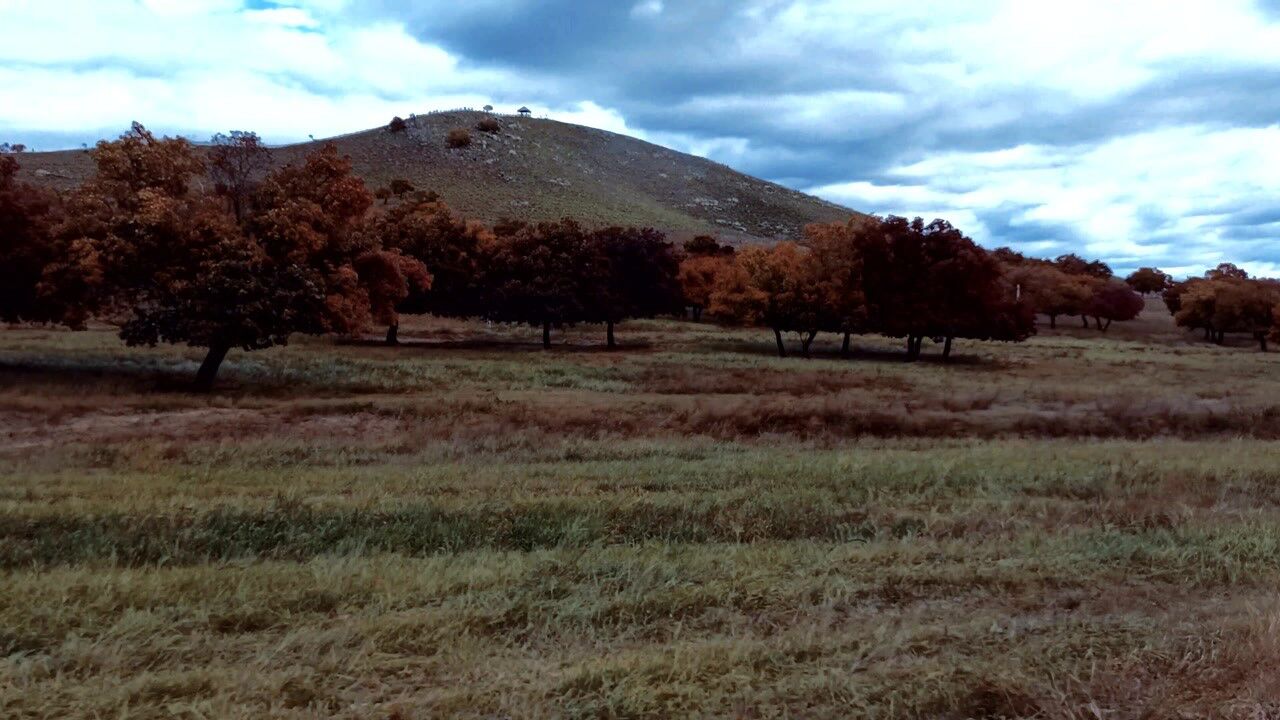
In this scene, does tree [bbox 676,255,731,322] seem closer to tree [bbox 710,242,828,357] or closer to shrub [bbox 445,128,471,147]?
tree [bbox 710,242,828,357]

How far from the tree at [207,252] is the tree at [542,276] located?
25.2 meters

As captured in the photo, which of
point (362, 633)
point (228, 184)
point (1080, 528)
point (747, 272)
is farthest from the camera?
point (747, 272)

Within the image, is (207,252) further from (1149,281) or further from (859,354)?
(1149,281)

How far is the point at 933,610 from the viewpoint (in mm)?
6277

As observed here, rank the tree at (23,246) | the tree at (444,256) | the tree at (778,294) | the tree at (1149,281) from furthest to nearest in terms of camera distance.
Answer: the tree at (1149,281), the tree at (444,256), the tree at (778,294), the tree at (23,246)

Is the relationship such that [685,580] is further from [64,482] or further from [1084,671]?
[64,482]

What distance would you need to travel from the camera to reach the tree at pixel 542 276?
55.1 metres

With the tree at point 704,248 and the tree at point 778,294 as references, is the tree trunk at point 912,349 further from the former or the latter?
the tree at point 704,248

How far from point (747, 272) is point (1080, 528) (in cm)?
5132

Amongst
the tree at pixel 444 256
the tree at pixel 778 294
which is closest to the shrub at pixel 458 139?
the tree at pixel 444 256

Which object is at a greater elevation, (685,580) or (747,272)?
(747,272)

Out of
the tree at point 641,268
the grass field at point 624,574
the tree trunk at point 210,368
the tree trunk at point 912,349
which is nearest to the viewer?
the grass field at point 624,574

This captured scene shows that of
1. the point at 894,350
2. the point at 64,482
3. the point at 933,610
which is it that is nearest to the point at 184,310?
the point at 64,482

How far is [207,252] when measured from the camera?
2786 centimetres
